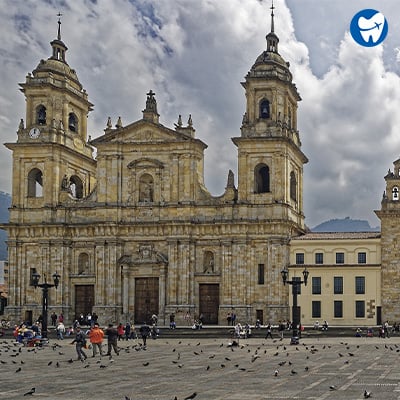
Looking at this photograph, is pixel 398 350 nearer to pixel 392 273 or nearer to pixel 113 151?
pixel 392 273

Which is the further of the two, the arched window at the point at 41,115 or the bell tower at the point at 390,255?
the arched window at the point at 41,115

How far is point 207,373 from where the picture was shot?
3166 centimetres

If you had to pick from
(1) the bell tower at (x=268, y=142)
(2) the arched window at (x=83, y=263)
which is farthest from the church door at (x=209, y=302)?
(2) the arched window at (x=83, y=263)

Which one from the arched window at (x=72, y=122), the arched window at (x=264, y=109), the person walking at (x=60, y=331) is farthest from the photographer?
the arched window at (x=72, y=122)

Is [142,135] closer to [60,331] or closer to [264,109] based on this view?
[264,109]

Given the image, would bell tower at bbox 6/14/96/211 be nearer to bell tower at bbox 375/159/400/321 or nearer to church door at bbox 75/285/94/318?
church door at bbox 75/285/94/318

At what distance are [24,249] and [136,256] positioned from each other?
10.3 m

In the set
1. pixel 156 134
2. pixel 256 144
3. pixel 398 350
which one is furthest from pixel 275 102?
pixel 398 350

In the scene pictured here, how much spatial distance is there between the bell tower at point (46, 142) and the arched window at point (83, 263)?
5286mm

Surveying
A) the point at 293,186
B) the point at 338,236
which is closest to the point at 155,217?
the point at 293,186

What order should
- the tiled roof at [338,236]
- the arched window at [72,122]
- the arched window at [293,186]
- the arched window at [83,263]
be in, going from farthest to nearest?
1. the arched window at [72,122]
2. the arched window at [293,186]
3. the arched window at [83,263]
4. the tiled roof at [338,236]

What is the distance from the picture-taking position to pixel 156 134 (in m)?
77.0

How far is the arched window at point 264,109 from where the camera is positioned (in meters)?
76.8

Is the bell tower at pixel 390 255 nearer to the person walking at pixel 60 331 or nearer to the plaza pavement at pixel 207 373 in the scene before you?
the plaza pavement at pixel 207 373
